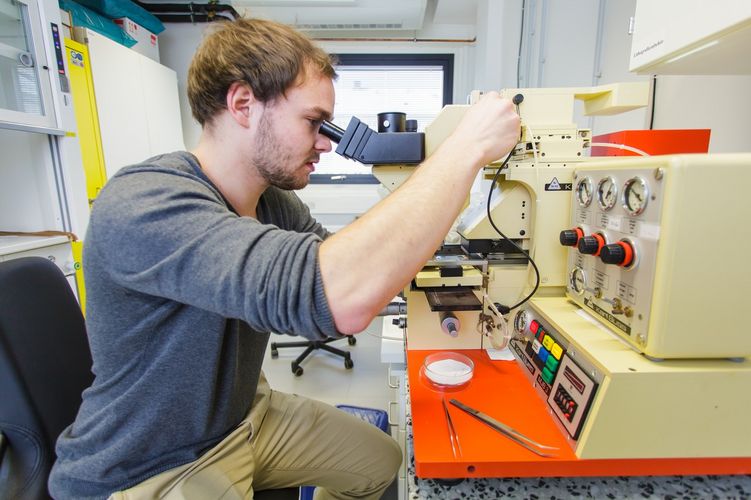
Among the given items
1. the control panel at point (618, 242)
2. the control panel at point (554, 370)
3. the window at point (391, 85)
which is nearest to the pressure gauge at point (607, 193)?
the control panel at point (618, 242)

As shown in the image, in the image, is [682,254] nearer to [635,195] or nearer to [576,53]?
[635,195]

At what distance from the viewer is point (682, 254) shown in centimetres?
57

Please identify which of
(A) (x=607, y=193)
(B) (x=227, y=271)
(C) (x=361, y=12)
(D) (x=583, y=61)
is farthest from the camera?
(C) (x=361, y=12)

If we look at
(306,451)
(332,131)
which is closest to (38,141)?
(332,131)

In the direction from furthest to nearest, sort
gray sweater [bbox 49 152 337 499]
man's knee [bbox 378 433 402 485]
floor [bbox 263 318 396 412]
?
floor [bbox 263 318 396 412]
man's knee [bbox 378 433 402 485]
gray sweater [bbox 49 152 337 499]

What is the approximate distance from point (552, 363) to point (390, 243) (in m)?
0.49

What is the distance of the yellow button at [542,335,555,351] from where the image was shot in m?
0.80

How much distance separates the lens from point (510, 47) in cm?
224

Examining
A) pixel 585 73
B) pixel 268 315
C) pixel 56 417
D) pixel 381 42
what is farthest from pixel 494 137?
pixel 381 42

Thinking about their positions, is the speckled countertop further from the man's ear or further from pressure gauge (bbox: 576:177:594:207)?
the man's ear

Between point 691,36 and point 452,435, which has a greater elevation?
point 691,36

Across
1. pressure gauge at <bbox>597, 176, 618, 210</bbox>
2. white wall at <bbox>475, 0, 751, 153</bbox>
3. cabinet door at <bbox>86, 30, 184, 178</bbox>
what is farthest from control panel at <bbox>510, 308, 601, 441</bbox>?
cabinet door at <bbox>86, 30, 184, 178</bbox>

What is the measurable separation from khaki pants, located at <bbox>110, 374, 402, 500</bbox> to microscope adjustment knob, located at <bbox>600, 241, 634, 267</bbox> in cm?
80

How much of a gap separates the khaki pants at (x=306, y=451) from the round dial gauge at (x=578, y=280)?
2.25 ft
